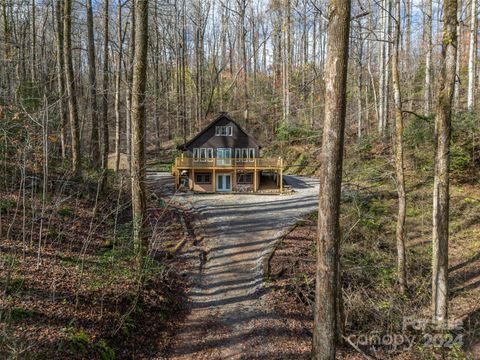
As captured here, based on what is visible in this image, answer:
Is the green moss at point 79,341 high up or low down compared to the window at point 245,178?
down

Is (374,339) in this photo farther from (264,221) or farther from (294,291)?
(264,221)

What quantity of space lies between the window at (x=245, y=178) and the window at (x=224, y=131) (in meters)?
3.41

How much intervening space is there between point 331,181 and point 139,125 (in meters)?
4.89

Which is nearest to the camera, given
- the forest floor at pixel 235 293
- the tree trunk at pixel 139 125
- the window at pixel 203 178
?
the forest floor at pixel 235 293

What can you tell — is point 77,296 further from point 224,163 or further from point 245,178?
point 245,178

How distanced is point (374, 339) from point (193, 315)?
418 centimetres

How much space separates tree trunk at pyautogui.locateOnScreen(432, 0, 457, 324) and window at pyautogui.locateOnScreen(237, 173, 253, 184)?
55.0 feet

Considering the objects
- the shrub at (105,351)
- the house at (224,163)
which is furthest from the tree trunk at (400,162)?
the house at (224,163)

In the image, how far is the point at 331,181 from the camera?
460 centimetres

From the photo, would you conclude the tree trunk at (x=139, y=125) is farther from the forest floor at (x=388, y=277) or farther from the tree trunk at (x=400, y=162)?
the tree trunk at (x=400, y=162)

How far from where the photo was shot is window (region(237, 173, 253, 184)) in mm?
23247

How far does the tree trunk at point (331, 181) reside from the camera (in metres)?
4.51

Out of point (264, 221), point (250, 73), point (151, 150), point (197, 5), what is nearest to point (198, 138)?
point (264, 221)

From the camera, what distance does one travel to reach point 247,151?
23938mm
